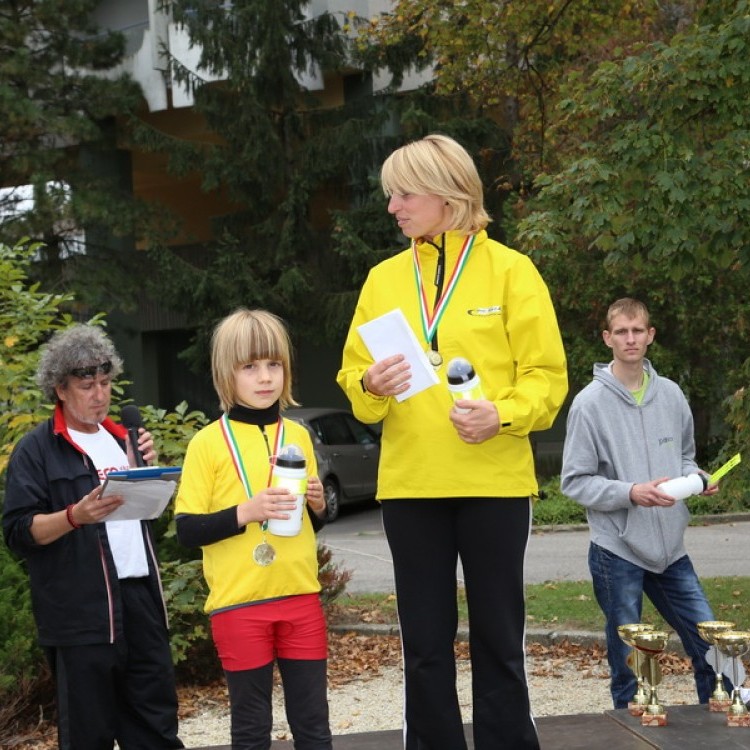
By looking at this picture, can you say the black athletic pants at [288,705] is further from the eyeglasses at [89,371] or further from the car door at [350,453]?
the car door at [350,453]

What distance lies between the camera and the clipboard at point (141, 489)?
3.91m


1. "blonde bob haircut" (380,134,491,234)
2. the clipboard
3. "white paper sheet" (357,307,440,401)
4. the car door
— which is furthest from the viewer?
the car door

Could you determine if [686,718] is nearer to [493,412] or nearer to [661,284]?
[493,412]

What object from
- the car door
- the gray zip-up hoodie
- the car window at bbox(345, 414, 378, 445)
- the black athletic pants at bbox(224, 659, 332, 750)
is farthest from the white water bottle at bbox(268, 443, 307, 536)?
the car window at bbox(345, 414, 378, 445)

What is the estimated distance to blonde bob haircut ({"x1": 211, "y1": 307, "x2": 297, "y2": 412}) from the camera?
4082 mm

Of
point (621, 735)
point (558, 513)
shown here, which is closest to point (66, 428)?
point (621, 735)

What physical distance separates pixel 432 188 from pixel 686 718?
2177mm

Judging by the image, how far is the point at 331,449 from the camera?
19.1m

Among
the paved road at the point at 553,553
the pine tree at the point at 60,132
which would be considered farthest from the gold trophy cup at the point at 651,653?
the pine tree at the point at 60,132

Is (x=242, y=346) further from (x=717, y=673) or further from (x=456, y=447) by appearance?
(x=717, y=673)

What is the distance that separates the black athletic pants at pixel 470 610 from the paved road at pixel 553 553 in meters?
6.50

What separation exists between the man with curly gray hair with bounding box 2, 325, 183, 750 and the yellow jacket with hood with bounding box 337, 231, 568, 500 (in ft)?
3.72

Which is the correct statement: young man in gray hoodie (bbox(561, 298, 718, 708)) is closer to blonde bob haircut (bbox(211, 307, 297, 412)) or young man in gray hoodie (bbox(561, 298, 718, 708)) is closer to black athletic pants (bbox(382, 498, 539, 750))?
black athletic pants (bbox(382, 498, 539, 750))

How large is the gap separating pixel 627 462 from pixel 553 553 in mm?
8663
